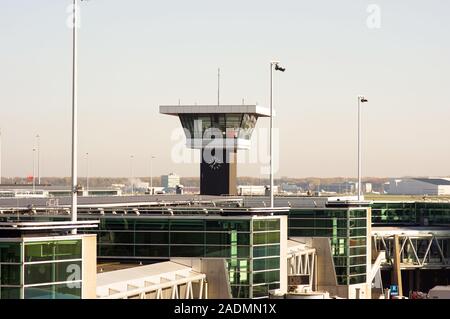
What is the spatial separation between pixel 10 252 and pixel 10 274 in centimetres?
93

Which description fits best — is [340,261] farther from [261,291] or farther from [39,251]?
[39,251]

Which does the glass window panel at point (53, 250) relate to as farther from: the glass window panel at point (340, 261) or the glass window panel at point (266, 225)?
the glass window panel at point (340, 261)

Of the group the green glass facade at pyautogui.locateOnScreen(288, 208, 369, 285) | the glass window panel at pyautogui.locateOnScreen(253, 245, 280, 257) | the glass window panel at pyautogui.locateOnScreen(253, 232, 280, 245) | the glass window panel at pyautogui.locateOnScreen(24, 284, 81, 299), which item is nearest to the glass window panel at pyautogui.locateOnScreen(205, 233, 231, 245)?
the glass window panel at pyautogui.locateOnScreen(253, 232, 280, 245)

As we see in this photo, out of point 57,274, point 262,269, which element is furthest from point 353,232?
point 57,274

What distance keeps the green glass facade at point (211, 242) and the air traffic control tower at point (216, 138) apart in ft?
212

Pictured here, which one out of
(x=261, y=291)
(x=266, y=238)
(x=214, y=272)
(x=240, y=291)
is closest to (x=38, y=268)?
(x=214, y=272)

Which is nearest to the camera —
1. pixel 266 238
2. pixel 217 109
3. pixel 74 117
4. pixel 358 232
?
pixel 74 117

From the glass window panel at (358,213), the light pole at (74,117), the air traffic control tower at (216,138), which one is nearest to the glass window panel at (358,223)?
the glass window panel at (358,213)

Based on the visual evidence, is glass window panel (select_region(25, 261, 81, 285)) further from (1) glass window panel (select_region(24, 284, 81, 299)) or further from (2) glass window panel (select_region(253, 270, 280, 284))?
(2) glass window panel (select_region(253, 270, 280, 284))

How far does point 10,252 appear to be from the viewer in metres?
46.0

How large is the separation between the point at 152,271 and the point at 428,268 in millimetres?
96917

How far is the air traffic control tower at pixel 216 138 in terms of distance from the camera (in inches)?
5595

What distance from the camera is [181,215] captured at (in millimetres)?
77250
